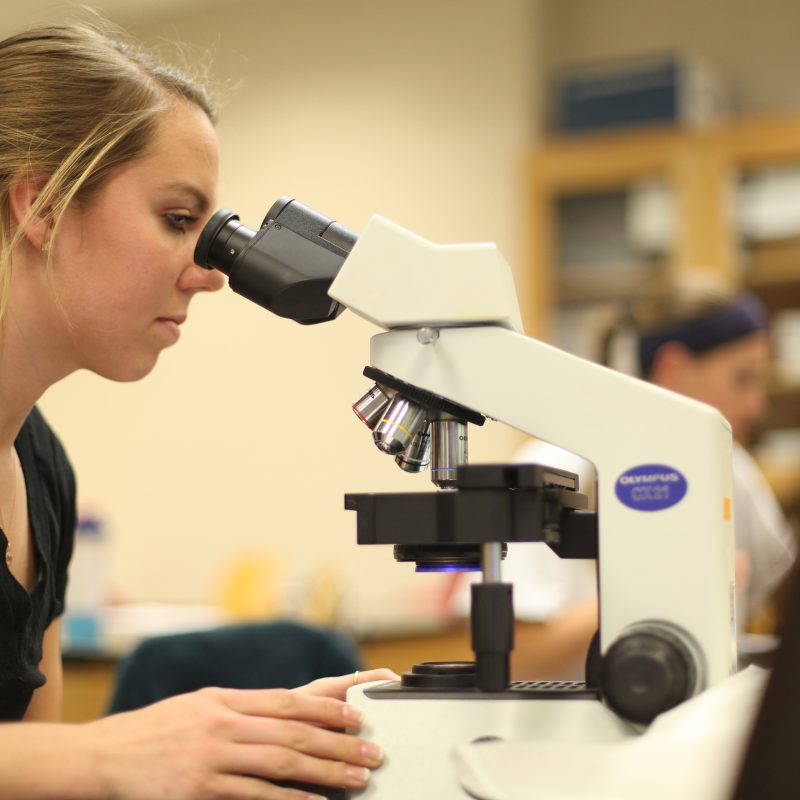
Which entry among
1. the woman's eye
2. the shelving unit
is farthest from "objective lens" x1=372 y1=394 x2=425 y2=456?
the shelving unit

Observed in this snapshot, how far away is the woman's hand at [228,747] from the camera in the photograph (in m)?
0.77

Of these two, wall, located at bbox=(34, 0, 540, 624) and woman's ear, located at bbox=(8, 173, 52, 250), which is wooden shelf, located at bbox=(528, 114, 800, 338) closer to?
wall, located at bbox=(34, 0, 540, 624)

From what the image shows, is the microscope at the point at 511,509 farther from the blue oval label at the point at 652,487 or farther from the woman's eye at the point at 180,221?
the woman's eye at the point at 180,221

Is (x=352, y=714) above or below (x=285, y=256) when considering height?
below

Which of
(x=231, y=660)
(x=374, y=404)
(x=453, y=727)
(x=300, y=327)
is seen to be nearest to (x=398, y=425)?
(x=374, y=404)

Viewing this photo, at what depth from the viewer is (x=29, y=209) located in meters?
1.08

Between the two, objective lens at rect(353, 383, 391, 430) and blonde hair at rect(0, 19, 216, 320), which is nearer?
objective lens at rect(353, 383, 391, 430)

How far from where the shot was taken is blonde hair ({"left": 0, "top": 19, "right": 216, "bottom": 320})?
108 cm

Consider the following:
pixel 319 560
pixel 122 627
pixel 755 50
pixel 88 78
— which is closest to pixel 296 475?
pixel 319 560

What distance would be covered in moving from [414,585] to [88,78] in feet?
10.0

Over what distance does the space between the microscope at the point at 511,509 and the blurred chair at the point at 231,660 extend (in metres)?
0.85

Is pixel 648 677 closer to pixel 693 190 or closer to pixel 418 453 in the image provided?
pixel 418 453

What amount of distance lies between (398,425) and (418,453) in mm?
39

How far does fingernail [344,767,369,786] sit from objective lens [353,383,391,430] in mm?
264
